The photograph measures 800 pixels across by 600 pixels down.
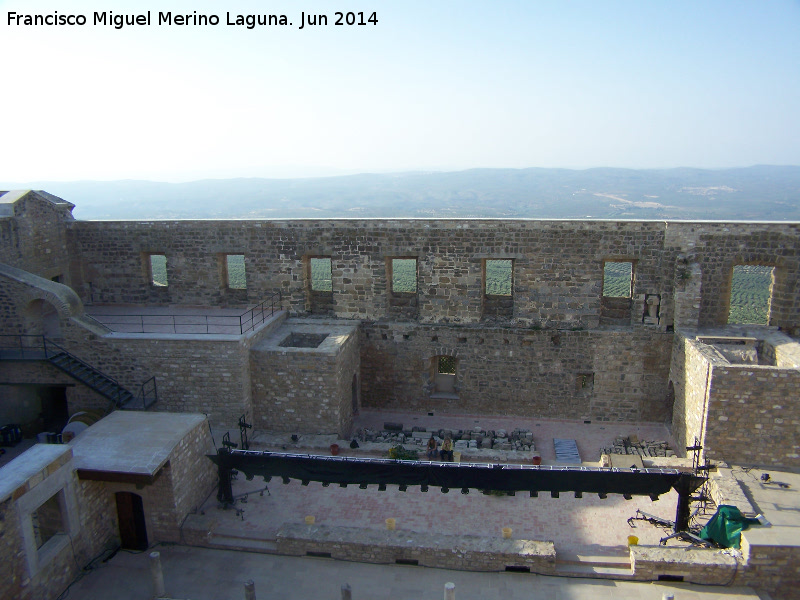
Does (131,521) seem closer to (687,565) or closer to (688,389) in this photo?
(687,565)

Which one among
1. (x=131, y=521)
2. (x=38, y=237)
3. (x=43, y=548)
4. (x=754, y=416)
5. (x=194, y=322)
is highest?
(x=38, y=237)

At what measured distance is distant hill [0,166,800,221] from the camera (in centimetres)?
9375

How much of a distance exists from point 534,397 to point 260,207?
112m

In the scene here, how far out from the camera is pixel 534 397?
15625mm

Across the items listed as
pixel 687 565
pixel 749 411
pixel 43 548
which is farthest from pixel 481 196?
pixel 43 548

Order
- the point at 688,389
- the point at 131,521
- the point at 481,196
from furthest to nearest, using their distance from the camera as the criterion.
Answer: the point at 481,196
the point at 688,389
the point at 131,521

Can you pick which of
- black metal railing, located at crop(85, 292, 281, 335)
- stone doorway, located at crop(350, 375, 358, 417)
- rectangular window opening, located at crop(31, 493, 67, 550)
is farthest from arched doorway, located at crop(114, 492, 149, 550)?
stone doorway, located at crop(350, 375, 358, 417)

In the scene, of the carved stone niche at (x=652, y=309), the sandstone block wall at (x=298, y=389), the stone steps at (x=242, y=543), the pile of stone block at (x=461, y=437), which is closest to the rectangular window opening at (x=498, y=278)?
the carved stone niche at (x=652, y=309)

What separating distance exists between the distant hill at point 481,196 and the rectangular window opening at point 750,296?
141ft

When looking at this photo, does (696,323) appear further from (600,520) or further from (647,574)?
(647,574)

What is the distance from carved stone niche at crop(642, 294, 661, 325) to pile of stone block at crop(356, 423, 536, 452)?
443cm

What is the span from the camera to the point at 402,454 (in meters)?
13.0

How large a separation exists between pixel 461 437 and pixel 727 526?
634cm

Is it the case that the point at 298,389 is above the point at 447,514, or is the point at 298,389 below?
above
